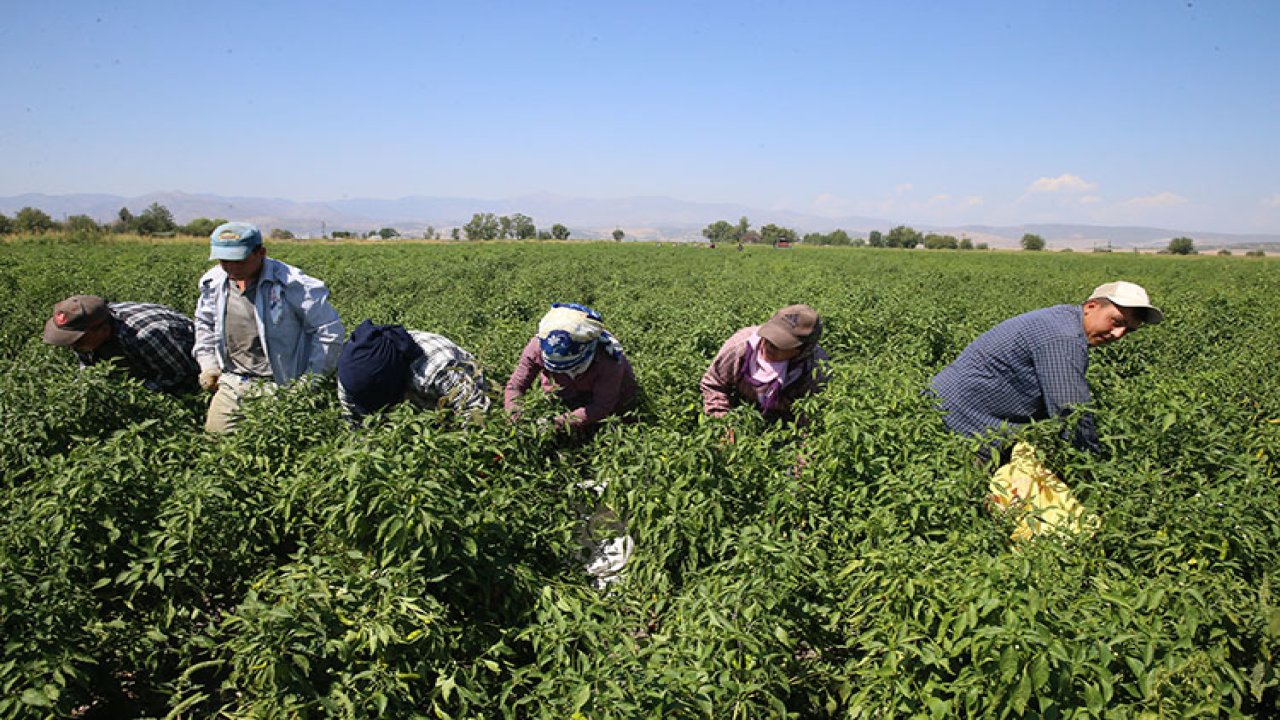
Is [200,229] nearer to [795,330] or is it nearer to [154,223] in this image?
[154,223]

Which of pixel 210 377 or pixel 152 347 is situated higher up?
pixel 152 347

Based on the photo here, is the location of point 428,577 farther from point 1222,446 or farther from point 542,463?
point 1222,446

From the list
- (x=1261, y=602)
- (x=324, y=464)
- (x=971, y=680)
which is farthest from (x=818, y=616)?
(x=324, y=464)

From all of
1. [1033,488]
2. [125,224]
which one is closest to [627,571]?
[1033,488]

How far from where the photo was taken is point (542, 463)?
4008 mm

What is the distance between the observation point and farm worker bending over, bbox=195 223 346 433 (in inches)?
177

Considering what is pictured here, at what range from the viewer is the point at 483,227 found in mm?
112438

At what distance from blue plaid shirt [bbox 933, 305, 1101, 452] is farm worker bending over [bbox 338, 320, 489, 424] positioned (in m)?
2.92

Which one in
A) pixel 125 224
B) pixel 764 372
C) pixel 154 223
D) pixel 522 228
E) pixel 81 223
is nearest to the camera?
pixel 764 372

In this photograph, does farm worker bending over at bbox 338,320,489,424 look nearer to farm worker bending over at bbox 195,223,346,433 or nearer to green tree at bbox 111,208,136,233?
farm worker bending over at bbox 195,223,346,433

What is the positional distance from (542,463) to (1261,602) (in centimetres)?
327

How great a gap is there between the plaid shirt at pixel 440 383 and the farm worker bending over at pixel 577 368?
226 mm

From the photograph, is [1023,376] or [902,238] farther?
[902,238]

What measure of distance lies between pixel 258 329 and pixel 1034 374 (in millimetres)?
5061
